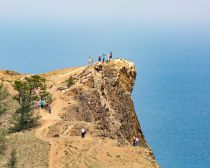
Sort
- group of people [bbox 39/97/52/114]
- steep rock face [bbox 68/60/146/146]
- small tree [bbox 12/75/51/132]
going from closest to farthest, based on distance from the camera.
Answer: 1. small tree [bbox 12/75/51/132]
2. steep rock face [bbox 68/60/146/146]
3. group of people [bbox 39/97/52/114]

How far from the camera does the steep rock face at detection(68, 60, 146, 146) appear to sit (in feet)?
198

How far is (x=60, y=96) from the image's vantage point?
2539 inches

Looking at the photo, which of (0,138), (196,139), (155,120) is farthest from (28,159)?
(155,120)

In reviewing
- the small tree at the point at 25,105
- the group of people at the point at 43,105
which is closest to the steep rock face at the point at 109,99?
the group of people at the point at 43,105

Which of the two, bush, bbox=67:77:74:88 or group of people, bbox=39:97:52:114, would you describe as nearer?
group of people, bbox=39:97:52:114

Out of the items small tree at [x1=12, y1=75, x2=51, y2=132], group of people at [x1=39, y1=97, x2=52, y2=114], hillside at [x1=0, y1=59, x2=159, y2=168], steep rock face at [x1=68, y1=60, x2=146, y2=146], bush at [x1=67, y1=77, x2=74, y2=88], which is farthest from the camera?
bush at [x1=67, y1=77, x2=74, y2=88]

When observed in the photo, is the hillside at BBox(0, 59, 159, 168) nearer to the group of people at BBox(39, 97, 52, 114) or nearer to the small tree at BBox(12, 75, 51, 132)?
the group of people at BBox(39, 97, 52, 114)

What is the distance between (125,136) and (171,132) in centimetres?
8620

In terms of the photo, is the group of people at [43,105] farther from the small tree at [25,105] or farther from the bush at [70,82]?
the bush at [70,82]

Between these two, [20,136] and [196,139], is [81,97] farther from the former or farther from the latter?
[196,139]

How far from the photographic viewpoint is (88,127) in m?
56.2

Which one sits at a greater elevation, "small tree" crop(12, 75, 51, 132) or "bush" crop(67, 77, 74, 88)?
"bush" crop(67, 77, 74, 88)

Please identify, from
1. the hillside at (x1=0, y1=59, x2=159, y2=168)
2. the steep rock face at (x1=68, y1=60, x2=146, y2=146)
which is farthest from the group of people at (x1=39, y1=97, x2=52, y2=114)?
the steep rock face at (x1=68, y1=60, x2=146, y2=146)

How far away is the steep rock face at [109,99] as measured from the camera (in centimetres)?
6047
